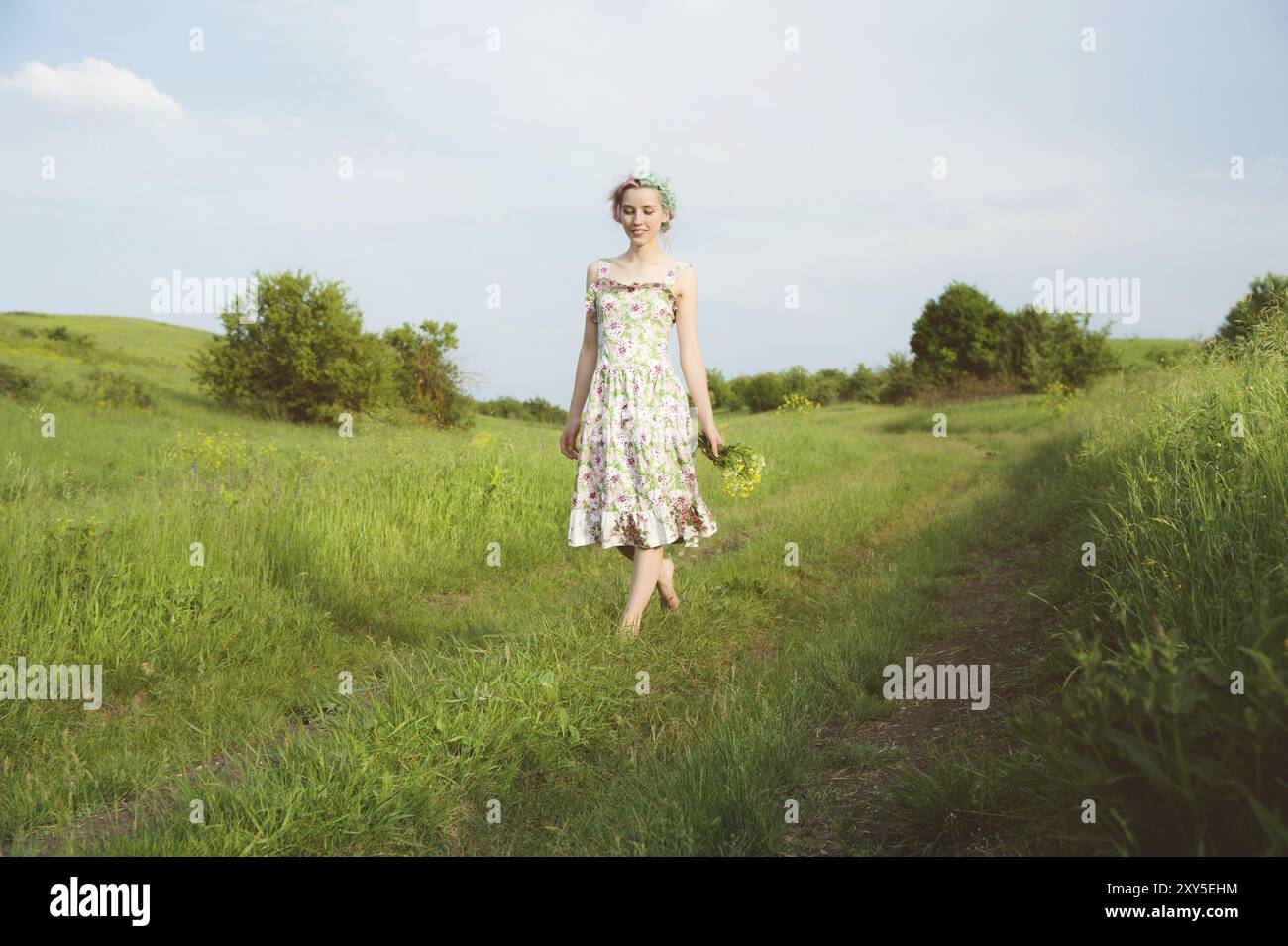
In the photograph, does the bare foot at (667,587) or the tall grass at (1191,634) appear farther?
the bare foot at (667,587)

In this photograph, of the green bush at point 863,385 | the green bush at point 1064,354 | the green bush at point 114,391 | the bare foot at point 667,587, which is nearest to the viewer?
the bare foot at point 667,587

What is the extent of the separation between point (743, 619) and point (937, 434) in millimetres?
21040

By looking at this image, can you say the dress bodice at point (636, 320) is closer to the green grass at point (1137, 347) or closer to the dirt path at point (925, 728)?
the dirt path at point (925, 728)

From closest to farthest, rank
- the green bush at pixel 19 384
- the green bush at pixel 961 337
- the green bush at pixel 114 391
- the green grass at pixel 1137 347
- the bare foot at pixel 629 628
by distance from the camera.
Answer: the bare foot at pixel 629 628 < the green bush at pixel 19 384 < the green bush at pixel 114 391 < the green bush at pixel 961 337 < the green grass at pixel 1137 347

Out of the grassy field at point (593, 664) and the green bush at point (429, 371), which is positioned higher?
the green bush at point (429, 371)

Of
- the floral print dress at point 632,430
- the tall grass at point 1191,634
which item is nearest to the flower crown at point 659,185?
the floral print dress at point 632,430

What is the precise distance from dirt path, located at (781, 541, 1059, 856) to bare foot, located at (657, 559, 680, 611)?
152 cm

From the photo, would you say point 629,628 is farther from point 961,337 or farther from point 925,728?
point 961,337

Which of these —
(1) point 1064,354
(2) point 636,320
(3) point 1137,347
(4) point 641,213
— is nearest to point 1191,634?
(2) point 636,320

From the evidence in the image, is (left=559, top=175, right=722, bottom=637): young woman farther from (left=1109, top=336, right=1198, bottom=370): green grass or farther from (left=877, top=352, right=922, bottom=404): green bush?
(left=1109, top=336, right=1198, bottom=370): green grass

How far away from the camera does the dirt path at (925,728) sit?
2.79 m

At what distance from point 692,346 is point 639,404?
1.71ft

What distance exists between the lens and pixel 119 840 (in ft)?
8.69

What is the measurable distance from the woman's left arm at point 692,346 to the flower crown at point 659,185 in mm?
389
